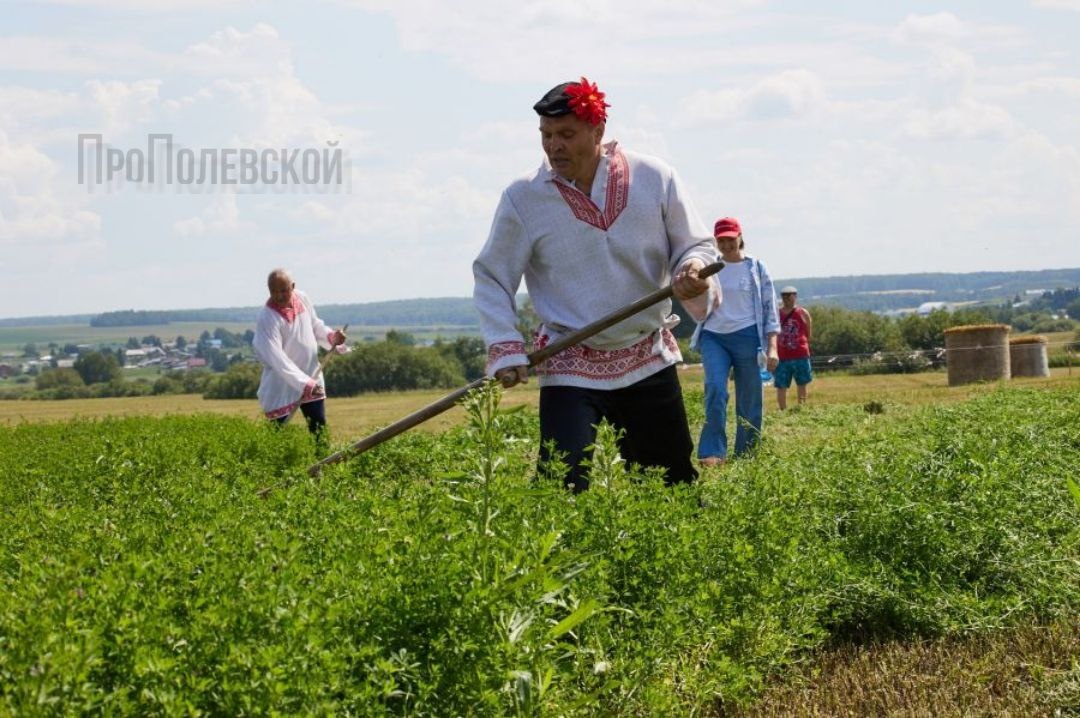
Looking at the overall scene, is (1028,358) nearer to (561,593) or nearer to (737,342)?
(737,342)

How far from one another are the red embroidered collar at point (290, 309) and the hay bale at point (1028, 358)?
18.3m

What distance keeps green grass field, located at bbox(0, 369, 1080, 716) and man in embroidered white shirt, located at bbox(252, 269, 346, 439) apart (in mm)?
3945

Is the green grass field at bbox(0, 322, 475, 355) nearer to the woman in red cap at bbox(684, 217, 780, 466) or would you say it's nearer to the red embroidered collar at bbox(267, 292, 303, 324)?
the red embroidered collar at bbox(267, 292, 303, 324)

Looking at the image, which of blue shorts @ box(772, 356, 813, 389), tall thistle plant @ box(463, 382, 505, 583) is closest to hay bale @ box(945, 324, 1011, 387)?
blue shorts @ box(772, 356, 813, 389)

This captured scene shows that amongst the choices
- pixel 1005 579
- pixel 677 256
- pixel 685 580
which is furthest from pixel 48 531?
pixel 1005 579

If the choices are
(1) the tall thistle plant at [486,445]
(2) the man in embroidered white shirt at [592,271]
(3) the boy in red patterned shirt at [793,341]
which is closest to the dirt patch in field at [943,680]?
(1) the tall thistle plant at [486,445]

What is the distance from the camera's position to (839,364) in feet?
115

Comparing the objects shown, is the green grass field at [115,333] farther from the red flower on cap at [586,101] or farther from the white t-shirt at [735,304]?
the red flower on cap at [586,101]

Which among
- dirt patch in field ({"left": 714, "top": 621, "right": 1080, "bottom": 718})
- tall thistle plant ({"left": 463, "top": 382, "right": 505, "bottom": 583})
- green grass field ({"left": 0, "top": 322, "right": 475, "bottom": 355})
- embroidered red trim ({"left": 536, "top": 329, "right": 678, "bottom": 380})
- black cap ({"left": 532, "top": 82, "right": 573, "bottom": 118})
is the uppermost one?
black cap ({"left": 532, "top": 82, "right": 573, "bottom": 118})

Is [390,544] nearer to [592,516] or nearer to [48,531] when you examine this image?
[592,516]

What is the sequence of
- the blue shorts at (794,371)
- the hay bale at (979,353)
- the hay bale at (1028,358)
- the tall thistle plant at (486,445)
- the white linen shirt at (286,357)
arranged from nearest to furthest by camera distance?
1. the tall thistle plant at (486,445)
2. the white linen shirt at (286,357)
3. the blue shorts at (794,371)
4. the hay bale at (979,353)
5. the hay bale at (1028,358)

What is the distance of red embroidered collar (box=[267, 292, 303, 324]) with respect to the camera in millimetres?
11742


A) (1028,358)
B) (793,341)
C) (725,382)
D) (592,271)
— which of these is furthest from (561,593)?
(1028,358)

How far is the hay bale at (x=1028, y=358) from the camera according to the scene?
26.7 meters
